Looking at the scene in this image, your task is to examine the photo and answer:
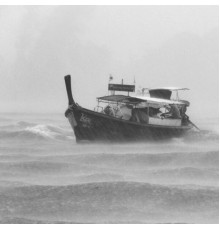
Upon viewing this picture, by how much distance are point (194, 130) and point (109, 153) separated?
822 centimetres

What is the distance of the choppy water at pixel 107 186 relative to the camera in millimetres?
8859

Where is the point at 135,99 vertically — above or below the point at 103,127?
above

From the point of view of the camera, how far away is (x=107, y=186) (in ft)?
33.6

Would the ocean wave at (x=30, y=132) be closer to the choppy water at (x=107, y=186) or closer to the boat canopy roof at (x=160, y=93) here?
the choppy water at (x=107, y=186)

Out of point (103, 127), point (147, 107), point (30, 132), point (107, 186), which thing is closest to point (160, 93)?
point (147, 107)

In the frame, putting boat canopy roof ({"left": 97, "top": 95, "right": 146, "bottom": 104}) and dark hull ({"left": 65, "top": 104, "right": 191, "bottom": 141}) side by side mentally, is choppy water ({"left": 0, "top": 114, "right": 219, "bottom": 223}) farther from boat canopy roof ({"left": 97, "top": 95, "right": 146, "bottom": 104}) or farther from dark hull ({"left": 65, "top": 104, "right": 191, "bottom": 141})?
boat canopy roof ({"left": 97, "top": 95, "right": 146, "bottom": 104})

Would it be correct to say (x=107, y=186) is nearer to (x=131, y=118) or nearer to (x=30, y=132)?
(x=131, y=118)

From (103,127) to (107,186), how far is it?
7.64m

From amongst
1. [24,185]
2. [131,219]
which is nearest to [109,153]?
[24,185]

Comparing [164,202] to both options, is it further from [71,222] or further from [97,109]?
[97,109]

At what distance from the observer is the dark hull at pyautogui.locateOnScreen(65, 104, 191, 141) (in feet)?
58.4

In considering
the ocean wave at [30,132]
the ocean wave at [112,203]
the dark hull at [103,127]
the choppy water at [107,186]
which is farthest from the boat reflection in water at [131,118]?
the ocean wave at [112,203]

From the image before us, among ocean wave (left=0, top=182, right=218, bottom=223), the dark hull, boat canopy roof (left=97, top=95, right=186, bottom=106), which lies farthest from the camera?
boat canopy roof (left=97, top=95, right=186, bottom=106)

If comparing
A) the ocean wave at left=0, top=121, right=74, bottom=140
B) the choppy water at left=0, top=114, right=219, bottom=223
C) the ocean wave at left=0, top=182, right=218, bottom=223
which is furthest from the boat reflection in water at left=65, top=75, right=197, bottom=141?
the ocean wave at left=0, top=182, right=218, bottom=223
